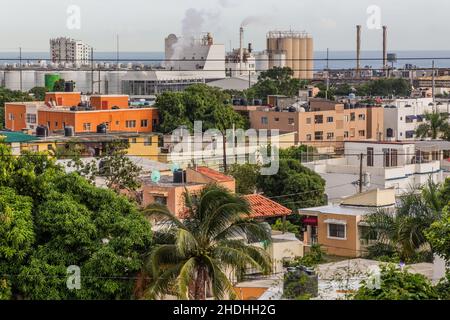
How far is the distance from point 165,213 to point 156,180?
899 centimetres

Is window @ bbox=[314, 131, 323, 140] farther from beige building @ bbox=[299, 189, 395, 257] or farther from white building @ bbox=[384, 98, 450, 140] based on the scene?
beige building @ bbox=[299, 189, 395, 257]

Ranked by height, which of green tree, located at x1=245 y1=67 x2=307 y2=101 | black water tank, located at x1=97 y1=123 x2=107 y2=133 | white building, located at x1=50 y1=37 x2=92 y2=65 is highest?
white building, located at x1=50 y1=37 x2=92 y2=65

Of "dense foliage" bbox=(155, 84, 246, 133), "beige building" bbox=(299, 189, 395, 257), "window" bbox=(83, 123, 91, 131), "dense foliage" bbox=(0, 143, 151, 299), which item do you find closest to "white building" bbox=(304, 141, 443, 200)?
"beige building" bbox=(299, 189, 395, 257)

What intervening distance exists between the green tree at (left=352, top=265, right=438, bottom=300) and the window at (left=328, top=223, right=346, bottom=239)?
30.8 ft

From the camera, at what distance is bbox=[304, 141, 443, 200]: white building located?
2622cm

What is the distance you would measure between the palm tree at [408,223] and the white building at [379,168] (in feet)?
29.9

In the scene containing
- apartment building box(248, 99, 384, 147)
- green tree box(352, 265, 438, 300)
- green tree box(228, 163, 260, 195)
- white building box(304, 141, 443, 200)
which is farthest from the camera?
apartment building box(248, 99, 384, 147)

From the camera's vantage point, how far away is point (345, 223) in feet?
59.8

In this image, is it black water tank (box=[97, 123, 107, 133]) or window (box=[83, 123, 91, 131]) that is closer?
black water tank (box=[97, 123, 107, 133])

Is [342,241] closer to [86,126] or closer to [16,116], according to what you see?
[86,126]

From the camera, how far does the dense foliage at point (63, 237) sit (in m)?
11.2
